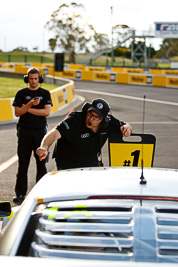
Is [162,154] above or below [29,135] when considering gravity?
below

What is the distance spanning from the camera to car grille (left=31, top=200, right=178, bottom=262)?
2826mm

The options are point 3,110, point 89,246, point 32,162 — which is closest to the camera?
point 89,246

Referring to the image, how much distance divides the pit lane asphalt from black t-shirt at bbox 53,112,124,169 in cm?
264

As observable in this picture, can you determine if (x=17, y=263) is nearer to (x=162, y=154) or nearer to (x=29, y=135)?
(x=29, y=135)

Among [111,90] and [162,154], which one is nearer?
[162,154]

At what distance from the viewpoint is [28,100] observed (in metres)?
8.16

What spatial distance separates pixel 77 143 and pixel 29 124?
2.50 m

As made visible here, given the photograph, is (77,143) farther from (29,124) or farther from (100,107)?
(29,124)

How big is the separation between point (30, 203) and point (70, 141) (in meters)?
2.54

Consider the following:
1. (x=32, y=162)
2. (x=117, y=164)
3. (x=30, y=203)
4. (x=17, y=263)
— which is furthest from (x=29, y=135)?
(x=17, y=263)

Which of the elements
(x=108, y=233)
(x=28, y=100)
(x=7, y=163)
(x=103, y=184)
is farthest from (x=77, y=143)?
(x=7, y=163)

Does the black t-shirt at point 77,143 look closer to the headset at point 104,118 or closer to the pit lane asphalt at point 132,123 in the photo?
the headset at point 104,118

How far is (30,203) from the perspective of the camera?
10.5 feet

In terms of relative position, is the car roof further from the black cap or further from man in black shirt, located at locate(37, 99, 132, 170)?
man in black shirt, located at locate(37, 99, 132, 170)
